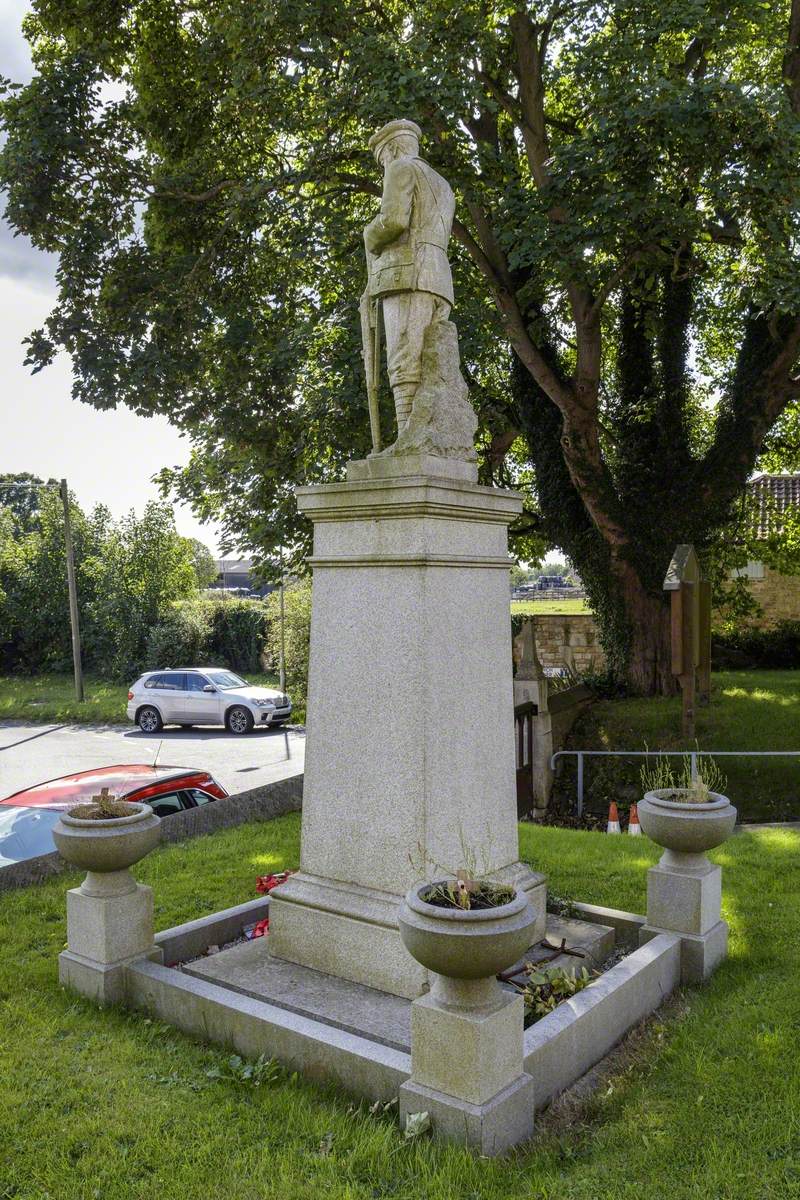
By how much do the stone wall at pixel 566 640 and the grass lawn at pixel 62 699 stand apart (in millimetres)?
8869

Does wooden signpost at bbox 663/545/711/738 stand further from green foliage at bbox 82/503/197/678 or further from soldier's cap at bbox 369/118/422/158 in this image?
green foliage at bbox 82/503/197/678

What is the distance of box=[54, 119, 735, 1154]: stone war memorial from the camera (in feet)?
15.0

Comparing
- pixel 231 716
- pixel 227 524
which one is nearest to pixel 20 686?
pixel 231 716

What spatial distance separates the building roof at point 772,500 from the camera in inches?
750

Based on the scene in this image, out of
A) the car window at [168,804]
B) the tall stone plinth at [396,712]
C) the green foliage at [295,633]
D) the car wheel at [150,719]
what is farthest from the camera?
the green foliage at [295,633]

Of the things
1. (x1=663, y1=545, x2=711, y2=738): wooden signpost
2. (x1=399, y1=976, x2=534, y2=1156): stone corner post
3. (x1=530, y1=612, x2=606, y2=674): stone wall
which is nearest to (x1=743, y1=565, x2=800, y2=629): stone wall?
(x1=530, y1=612, x2=606, y2=674): stone wall

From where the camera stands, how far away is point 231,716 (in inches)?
859

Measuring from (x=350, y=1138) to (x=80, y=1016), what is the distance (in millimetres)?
1916

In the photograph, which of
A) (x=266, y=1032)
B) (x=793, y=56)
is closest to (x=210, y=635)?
(x=793, y=56)

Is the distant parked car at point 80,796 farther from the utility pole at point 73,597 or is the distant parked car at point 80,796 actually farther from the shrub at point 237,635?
the shrub at point 237,635

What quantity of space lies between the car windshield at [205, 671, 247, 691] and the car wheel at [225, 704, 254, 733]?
0.72 m

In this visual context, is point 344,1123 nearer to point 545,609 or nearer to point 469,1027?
point 469,1027

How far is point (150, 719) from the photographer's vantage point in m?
22.3

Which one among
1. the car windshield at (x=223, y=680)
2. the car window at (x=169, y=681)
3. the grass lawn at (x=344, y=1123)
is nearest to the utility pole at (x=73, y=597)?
the car window at (x=169, y=681)
